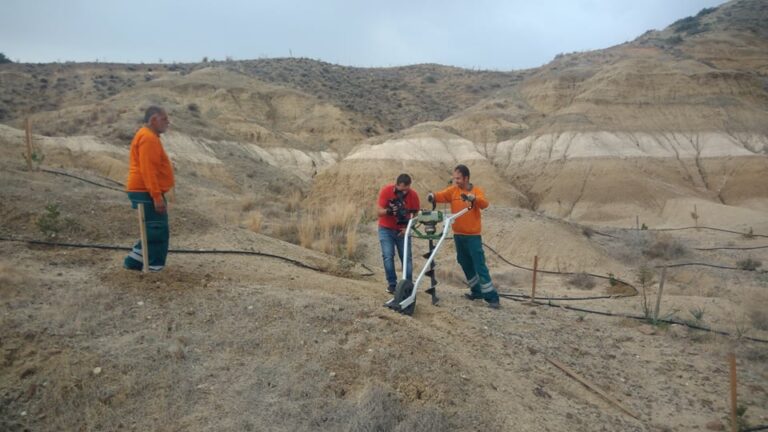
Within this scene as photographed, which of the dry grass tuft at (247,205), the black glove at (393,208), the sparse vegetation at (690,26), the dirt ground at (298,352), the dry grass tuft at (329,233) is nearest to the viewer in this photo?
the dirt ground at (298,352)

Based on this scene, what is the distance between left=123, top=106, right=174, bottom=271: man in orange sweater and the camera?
5.58 meters

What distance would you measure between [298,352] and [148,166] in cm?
254

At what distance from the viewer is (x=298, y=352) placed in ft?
15.3

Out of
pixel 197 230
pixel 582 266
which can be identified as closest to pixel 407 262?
pixel 197 230

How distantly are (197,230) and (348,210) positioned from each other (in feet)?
24.2

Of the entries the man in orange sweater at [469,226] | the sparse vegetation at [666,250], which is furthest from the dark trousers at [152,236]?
the sparse vegetation at [666,250]

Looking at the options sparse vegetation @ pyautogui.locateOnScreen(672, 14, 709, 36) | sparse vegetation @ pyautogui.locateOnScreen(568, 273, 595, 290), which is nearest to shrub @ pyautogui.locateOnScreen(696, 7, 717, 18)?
sparse vegetation @ pyautogui.locateOnScreen(672, 14, 709, 36)

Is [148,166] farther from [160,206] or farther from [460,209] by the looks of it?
[460,209]

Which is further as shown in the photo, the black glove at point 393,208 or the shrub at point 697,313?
the shrub at point 697,313

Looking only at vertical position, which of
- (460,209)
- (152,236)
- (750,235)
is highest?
(460,209)

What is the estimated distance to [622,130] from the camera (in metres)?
31.1

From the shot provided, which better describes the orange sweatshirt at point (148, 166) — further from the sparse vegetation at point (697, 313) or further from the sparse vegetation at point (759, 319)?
the sparse vegetation at point (759, 319)

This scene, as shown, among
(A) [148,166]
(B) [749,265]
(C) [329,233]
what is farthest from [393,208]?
(B) [749,265]

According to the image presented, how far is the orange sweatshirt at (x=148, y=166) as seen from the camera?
556cm
